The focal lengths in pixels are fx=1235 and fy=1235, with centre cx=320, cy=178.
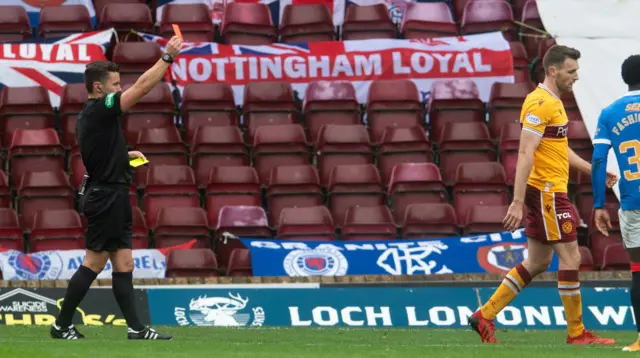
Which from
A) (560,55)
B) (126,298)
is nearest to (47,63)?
(126,298)

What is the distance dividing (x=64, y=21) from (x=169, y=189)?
3.94 m

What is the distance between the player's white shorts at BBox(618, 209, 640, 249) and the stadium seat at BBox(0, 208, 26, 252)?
8.13m

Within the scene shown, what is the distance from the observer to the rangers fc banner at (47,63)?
16.2 meters

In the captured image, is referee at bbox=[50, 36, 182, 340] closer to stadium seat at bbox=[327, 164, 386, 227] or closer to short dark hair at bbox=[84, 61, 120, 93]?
short dark hair at bbox=[84, 61, 120, 93]

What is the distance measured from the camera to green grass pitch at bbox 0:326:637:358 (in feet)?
24.1

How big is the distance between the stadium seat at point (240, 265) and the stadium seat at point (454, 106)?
3618mm

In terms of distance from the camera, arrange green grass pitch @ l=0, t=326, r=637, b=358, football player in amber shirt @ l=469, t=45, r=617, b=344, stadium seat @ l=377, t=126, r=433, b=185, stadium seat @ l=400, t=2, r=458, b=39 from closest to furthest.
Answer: green grass pitch @ l=0, t=326, r=637, b=358 < football player in amber shirt @ l=469, t=45, r=617, b=344 < stadium seat @ l=377, t=126, r=433, b=185 < stadium seat @ l=400, t=2, r=458, b=39

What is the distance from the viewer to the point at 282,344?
8.27m

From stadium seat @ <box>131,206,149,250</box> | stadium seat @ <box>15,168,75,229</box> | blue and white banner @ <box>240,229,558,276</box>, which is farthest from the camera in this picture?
stadium seat @ <box>15,168,75,229</box>

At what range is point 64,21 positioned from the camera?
57.2 ft

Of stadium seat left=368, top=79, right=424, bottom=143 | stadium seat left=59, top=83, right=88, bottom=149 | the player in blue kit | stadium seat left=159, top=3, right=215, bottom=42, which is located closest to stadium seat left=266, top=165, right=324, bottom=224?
stadium seat left=368, top=79, right=424, bottom=143

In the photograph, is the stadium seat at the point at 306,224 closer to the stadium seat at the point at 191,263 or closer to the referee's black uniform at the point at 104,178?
the stadium seat at the point at 191,263

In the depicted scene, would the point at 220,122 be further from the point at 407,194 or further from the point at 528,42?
the point at 528,42

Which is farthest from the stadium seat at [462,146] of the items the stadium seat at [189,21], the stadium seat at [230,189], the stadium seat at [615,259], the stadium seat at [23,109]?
the stadium seat at [23,109]
